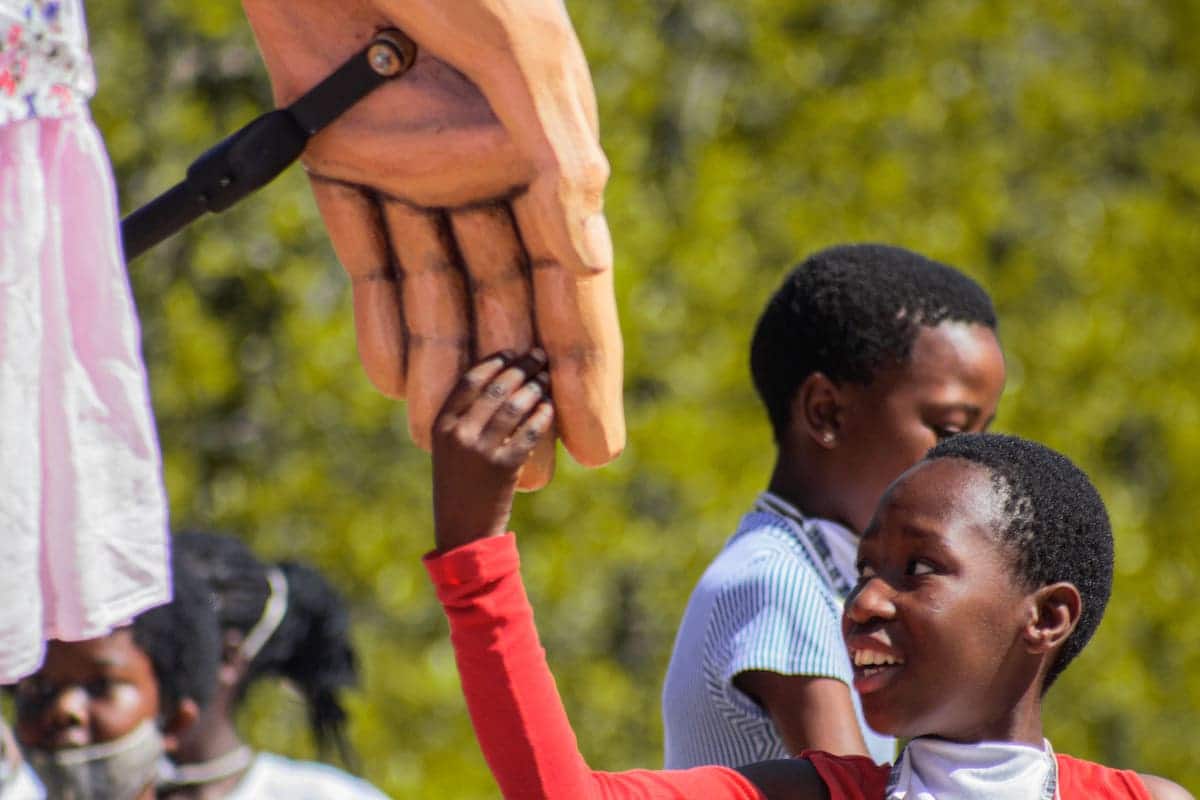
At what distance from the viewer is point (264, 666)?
4250mm

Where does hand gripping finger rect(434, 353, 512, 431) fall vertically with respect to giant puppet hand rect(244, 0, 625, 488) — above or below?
below

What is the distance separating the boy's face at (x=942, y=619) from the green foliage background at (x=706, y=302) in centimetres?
273

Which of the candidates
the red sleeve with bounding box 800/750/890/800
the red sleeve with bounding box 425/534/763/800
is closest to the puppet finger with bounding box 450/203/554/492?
the red sleeve with bounding box 425/534/763/800

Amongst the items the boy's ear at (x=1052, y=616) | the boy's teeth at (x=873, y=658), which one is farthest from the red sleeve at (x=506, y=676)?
the boy's ear at (x=1052, y=616)

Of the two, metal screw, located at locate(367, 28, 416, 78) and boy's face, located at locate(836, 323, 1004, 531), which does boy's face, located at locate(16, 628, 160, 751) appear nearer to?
boy's face, located at locate(836, 323, 1004, 531)

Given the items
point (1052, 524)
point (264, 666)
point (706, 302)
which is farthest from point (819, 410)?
point (706, 302)

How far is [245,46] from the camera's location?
465 centimetres

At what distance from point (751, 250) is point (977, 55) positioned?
1021 mm

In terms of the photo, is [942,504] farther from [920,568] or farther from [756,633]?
[756,633]

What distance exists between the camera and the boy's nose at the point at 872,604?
2.04 m

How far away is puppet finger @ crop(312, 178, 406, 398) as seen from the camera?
6.57 ft

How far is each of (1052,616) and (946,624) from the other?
0.15 m

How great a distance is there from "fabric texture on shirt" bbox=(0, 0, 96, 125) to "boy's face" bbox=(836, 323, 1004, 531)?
4.24ft

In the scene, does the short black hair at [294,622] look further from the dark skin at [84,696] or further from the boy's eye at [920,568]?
the boy's eye at [920,568]
